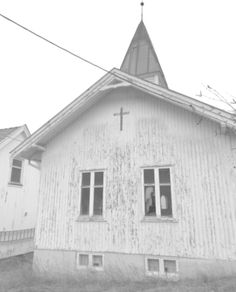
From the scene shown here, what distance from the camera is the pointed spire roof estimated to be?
12.9 meters

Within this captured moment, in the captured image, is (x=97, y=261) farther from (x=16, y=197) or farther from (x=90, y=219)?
(x=16, y=197)

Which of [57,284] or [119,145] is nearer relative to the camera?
[57,284]

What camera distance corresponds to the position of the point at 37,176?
14.2m

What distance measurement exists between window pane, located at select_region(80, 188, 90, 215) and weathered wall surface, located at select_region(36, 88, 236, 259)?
19 centimetres

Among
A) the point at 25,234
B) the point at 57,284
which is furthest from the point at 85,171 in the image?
the point at 25,234

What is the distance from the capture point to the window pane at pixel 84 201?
827 cm

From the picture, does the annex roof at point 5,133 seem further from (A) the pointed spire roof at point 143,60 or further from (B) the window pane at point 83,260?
(B) the window pane at point 83,260

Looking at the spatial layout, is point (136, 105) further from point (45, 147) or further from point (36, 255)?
point (36, 255)

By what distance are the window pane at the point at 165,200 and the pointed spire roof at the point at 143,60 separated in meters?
6.93

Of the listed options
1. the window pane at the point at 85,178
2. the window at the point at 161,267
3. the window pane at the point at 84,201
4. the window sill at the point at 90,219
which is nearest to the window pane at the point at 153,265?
the window at the point at 161,267

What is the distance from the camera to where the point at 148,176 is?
775cm

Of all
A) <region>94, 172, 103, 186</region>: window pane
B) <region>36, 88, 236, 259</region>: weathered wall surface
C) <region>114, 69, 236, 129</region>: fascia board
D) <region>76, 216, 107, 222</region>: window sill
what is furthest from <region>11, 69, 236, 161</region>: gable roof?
<region>76, 216, 107, 222</region>: window sill

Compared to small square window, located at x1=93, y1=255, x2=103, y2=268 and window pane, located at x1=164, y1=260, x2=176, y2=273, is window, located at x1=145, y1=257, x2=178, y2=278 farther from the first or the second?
small square window, located at x1=93, y1=255, x2=103, y2=268

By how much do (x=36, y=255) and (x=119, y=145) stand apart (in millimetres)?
4848
